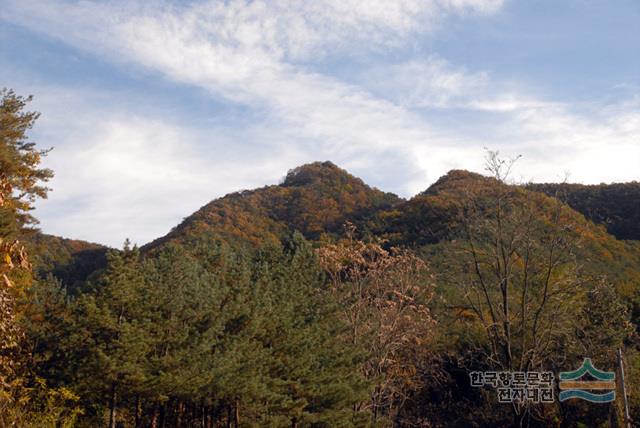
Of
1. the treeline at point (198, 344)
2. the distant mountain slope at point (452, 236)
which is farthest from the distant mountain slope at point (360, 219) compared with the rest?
the treeline at point (198, 344)

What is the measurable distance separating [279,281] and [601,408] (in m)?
14.4

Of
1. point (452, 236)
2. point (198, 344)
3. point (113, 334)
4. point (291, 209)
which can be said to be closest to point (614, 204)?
point (452, 236)

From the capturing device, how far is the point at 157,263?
2247cm

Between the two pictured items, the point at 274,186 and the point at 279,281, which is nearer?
the point at 279,281

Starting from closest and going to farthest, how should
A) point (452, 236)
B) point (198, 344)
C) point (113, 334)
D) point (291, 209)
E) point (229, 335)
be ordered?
point (113, 334) < point (198, 344) < point (229, 335) < point (452, 236) < point (291, 209)

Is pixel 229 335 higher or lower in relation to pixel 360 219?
lower

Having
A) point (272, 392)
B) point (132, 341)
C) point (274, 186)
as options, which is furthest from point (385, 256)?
point (274, 186)

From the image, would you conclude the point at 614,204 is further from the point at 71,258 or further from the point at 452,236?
the point at 71,258

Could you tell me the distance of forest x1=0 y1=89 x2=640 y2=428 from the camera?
58.5 feet

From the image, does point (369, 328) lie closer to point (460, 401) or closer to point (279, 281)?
point (279, 281)

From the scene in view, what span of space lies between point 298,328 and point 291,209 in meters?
45.5

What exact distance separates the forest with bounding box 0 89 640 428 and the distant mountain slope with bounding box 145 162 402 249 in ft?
71.8

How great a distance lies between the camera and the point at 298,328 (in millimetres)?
22234

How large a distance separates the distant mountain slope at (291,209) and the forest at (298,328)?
71.8 ft
